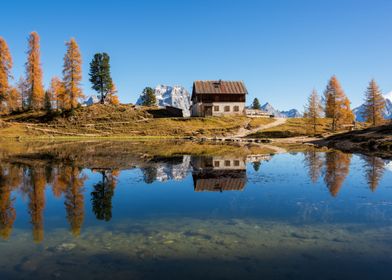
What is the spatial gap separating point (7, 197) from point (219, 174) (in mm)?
12367

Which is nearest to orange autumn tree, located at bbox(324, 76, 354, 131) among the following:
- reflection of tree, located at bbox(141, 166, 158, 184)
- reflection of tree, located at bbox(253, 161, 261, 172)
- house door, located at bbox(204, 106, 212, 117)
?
house door, located at bbox(204, 106, 212, 117)

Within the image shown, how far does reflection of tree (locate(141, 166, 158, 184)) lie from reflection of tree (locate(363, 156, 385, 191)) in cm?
1258

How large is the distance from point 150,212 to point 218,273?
586 cm

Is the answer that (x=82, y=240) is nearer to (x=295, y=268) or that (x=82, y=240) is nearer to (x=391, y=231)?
(x=295, y=268)

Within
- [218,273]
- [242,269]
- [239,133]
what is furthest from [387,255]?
[239,133]

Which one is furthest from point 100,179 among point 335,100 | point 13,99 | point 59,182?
point 13,99

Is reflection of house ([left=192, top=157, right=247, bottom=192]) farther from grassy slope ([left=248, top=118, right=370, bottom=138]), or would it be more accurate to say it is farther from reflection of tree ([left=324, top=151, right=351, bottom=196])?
grassy slope ([left=248, top=118, right=370, bottom=138])

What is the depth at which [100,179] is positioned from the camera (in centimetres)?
1945

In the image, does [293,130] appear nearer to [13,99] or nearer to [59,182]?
[59,182]

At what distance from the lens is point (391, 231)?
10.1 metres

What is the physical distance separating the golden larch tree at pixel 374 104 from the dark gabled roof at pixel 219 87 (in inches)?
1186

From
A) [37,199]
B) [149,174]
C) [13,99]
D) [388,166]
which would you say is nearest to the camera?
[37,199]

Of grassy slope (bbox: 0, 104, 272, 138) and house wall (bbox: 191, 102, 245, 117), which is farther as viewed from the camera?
house wall (bbox: 191, 102, 245, 117)

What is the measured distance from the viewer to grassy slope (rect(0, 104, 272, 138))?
66344 millimetres
